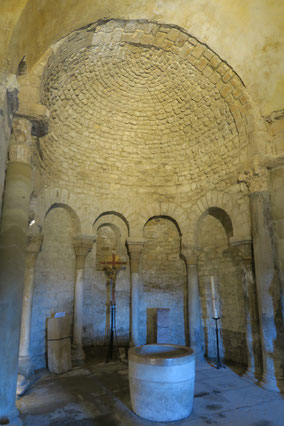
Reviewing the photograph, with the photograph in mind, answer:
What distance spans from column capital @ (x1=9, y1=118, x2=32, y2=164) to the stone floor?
10.9 feet

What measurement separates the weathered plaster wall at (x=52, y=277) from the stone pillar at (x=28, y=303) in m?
0.36

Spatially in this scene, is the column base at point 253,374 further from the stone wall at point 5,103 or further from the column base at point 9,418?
the stone wall at point 5,103

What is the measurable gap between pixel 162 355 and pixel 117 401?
2.98 ft

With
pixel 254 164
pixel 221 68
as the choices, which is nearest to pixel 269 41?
pixel 221 68

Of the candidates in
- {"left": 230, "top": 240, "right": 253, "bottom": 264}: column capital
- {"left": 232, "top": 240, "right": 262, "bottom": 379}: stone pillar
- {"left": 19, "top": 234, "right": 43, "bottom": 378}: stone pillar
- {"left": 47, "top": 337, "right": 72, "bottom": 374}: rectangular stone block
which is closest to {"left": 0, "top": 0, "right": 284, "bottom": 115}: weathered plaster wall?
{"left": 230, "top": 240, "right": 253, "bottom": 264}: column capital

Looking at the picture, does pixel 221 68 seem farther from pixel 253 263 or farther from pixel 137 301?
pixel 137 301

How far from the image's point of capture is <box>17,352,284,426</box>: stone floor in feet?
12.5

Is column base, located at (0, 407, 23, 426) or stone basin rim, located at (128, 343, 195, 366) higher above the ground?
stone basin rim, located at (128, 343, 195, 366)

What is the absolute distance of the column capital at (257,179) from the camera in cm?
573

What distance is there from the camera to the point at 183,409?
3.83 metres

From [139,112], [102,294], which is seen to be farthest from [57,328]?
[139,112]

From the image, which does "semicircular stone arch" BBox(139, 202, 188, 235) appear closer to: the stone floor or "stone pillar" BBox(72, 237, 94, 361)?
"stone pillar" BBox(72, 237, 94, 361)

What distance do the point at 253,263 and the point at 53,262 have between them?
168 inches

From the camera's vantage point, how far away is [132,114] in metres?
7.66
